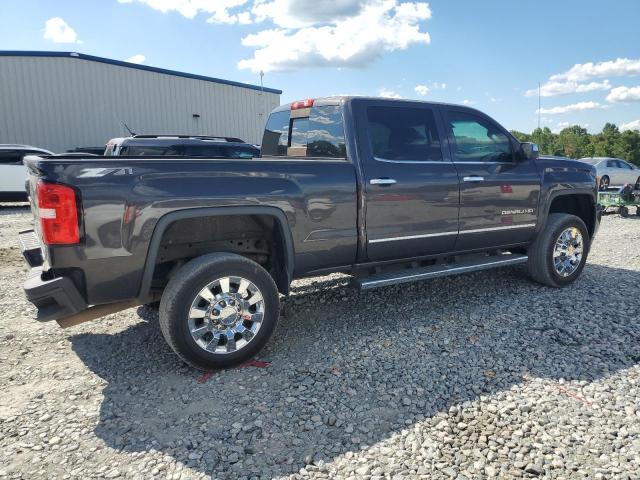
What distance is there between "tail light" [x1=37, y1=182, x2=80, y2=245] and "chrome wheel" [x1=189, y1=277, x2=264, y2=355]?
921mm

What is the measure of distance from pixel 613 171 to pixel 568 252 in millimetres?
17491

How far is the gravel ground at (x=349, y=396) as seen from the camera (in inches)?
100

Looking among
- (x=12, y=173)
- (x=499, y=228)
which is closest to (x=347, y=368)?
(x=499, y=228)

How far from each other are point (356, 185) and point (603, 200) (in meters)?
11.3

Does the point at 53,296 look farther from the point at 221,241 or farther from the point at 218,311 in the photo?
the point at 221,241

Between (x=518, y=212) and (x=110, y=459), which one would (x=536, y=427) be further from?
(x=518, y=212)

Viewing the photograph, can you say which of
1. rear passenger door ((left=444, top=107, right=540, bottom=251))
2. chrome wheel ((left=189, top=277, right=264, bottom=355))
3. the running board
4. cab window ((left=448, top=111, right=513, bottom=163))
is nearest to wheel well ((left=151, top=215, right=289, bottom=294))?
chrome wheel ((left=189, top=277, right=264, bottom=355))

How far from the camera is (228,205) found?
3.43m

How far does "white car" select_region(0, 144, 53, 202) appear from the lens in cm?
1260

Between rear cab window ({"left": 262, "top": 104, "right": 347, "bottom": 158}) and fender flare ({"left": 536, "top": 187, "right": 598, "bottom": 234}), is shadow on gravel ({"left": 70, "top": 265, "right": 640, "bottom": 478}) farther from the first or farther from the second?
rear cab window ({"left": 262, "top": 104, "right": 347, "bottom": 158})

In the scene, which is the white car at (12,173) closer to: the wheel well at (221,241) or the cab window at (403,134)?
the wheel well at (221,241)

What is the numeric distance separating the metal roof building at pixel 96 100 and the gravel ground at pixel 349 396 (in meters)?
16.1

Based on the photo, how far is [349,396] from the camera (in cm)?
316

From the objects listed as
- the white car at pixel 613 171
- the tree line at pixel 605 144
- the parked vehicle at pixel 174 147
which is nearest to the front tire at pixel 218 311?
the parked vehicle at pixel 174 147
